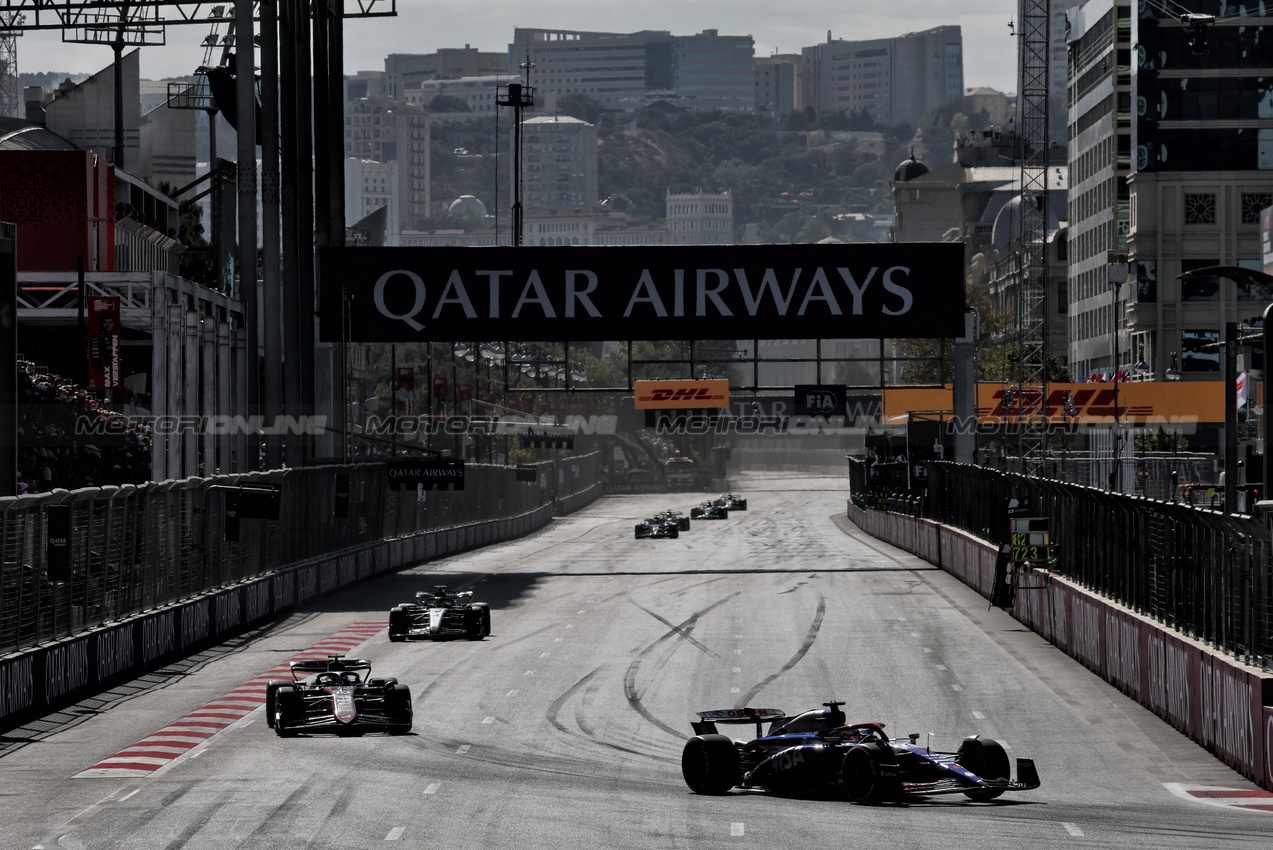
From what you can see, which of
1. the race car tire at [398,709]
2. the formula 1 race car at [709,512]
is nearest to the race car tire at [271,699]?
the race car tire at [398,709]

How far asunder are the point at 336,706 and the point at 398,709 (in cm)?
76

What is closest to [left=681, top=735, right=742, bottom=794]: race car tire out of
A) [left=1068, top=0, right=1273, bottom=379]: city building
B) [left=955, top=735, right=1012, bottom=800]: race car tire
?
[left=955, top=735, right=1012, bottom=800]: race car tire

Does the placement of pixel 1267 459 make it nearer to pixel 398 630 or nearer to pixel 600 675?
pixel 600 675

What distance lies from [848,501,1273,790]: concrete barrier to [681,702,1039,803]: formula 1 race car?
304 cm

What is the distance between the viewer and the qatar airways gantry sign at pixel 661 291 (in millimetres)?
51125

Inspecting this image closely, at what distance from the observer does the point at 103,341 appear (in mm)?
42312

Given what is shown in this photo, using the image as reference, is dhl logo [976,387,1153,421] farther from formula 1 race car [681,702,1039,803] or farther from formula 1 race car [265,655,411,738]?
formula 1 race car [681,702,1039,803]

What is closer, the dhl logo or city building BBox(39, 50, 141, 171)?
the dhl logo

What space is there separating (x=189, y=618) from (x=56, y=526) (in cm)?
667

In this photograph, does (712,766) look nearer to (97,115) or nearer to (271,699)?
(271,699)

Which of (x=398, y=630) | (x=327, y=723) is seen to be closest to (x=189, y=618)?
(x=398, y=630)

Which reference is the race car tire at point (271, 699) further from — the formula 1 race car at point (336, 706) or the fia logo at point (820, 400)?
the fia logo at point (820, 400)

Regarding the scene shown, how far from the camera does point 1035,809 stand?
56.5ft

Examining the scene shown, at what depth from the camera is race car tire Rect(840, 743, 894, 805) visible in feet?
57.2
